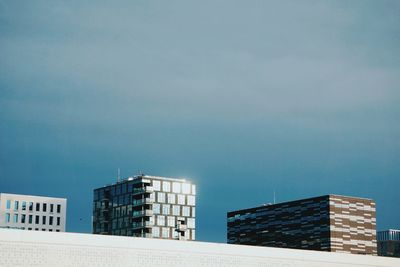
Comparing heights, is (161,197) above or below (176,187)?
below

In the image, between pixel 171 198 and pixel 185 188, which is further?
pixel 185 188

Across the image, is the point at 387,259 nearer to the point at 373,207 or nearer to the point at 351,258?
the point at 351,258

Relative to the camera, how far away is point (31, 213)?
147 m

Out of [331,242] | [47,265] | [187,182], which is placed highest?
[187,182]

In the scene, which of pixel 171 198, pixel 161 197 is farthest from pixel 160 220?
pixel 171 198

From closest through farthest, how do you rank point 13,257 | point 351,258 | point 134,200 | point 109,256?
point 13,257 < point 109,256 < point 351,258 < point 134,200

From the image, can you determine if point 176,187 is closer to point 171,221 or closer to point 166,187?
point 166,187

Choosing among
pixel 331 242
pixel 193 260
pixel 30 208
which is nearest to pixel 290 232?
pixel 331 242

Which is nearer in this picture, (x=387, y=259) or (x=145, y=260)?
(x=145, y=260)

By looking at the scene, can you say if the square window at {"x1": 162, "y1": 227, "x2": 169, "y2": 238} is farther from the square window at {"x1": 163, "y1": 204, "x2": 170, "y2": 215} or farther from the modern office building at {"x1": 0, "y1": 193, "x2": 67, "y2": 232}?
the modern office building at {"x1": 0, "y1": 193, "x2": 67, "y2": 232}

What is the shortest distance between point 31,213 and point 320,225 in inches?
2459

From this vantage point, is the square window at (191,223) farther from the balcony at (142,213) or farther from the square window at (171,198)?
the balcony at (142,213)

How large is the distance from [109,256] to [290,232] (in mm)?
115579

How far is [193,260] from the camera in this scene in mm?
49250
